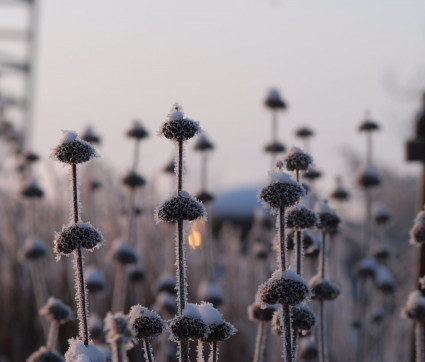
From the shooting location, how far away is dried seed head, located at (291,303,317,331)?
1.66 m

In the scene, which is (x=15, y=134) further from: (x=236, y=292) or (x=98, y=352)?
(x=98, y=352)

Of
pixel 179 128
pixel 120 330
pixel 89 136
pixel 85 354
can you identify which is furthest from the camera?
pixel 89 136

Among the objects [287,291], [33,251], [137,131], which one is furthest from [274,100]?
[287,291]

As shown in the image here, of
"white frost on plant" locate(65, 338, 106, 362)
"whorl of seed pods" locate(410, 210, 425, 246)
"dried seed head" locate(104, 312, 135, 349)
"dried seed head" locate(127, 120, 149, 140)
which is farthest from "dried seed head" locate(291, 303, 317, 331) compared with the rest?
"dried seed head" locate(127, 120, 149, 140)

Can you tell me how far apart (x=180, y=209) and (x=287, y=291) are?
10.9 inches

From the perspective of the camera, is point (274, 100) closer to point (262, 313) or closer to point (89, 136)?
point (89, 136)

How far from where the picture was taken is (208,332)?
55.5 inches

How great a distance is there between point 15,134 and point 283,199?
418 centimetres

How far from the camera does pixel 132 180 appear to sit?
3.52 meters

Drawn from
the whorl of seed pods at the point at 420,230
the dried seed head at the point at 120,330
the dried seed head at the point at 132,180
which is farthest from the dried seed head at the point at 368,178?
the dried seed head at the point at 120,330

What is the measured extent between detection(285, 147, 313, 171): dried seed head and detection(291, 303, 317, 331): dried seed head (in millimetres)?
320

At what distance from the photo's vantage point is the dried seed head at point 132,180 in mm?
3518

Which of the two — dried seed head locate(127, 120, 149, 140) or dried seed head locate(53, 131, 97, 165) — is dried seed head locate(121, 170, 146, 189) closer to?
dried seed head locate(127, 120, 149, 140)

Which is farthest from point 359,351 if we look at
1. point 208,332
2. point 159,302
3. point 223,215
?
point 223,215
